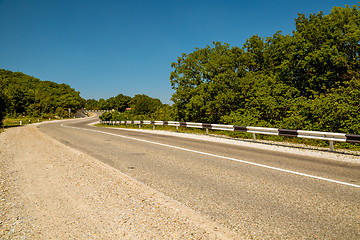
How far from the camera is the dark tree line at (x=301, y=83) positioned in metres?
12.4

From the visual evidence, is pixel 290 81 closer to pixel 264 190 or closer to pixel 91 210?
pixel 264 190

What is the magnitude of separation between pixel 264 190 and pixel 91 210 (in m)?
3.42

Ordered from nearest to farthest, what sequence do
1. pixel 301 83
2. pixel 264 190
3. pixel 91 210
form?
1. pixel 91 210
2. pixel 264 190
3. pixel 301 83

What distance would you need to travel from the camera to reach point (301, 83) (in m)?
18.5

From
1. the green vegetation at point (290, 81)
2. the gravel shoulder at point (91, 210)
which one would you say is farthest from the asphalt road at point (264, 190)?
the green vegetation at point (290, 81)

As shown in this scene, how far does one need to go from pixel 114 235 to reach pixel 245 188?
9.47 ft

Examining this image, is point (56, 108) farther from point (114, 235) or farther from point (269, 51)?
point (114, 235)

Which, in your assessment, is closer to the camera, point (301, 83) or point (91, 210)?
point (91, 210)

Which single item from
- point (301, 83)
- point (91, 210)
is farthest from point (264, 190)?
point (301, 83)

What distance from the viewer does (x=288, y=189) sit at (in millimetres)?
4461

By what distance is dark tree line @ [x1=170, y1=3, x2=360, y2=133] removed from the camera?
12430 mm

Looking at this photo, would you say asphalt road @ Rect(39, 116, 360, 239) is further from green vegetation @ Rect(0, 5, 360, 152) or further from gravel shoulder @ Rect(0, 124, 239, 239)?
green vegetation @ Rect(0, 5, 360, 152)

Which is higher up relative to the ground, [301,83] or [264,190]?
[301,83]

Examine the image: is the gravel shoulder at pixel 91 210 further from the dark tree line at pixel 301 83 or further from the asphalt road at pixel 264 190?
the dark tree line at pixel 301 83
